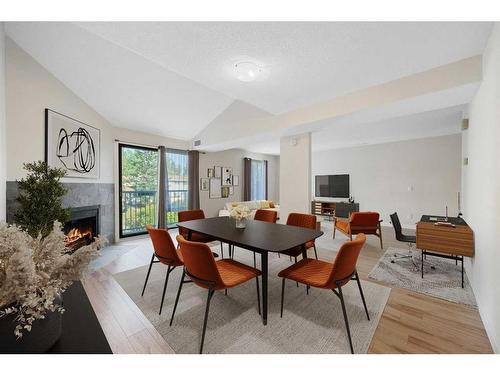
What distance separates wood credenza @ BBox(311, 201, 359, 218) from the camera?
6.46 m

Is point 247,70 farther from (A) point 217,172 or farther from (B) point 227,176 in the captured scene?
(B) point 227,176

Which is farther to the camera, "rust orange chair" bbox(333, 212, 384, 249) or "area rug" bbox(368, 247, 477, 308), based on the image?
"rust orange chair" bbox(333, 212, 384, 249)

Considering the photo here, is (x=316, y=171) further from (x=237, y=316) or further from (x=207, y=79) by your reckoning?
(x=237, y=316)

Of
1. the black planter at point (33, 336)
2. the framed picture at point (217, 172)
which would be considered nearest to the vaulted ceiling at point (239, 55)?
the black planter at point (33, 336)

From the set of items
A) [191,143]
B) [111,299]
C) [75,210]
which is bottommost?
[111,299]

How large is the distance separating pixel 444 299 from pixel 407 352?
1.13m

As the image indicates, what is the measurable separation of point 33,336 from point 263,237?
1.69 meters

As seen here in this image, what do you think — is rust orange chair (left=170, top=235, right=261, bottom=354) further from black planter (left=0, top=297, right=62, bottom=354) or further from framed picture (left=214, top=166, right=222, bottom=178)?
framed picture (left=214, top=166, right=222, bottom=178)

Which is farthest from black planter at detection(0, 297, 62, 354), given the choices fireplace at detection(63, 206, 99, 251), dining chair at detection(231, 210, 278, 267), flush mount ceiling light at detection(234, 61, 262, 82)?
fireplace at detection(63, 206, 99, 251)

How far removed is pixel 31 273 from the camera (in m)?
0.62

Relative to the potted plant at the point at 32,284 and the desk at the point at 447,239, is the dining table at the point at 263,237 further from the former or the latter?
the desk at the point at 447,239

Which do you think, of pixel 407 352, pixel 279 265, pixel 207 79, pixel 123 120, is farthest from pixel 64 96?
pixel 407 352

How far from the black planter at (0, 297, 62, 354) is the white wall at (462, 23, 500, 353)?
252 centimetres

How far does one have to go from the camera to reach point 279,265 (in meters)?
3.18
